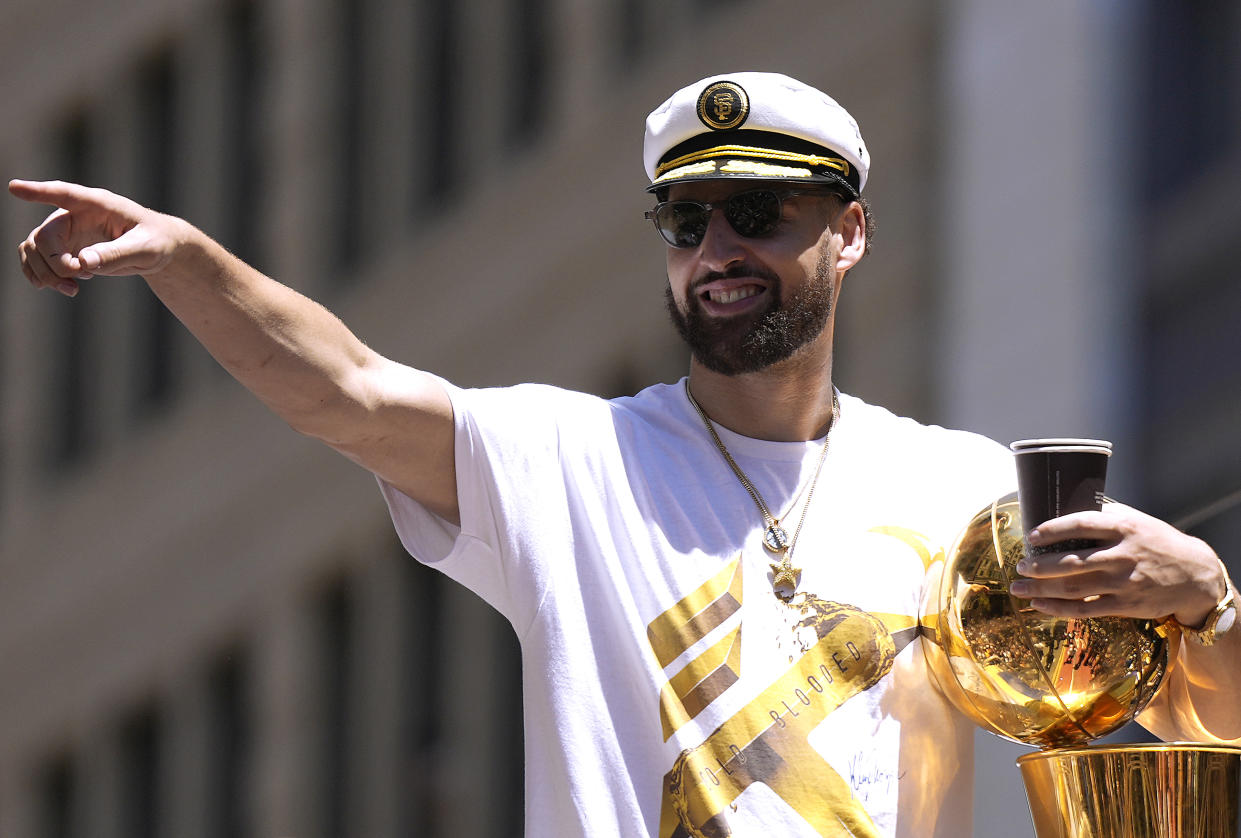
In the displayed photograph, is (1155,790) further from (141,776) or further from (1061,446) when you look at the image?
(141,776)

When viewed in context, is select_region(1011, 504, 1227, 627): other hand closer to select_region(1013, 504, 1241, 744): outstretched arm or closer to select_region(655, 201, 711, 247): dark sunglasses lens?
select_region(1013, 504, 1241, 744): outstretched arm

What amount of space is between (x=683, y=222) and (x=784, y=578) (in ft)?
2.40

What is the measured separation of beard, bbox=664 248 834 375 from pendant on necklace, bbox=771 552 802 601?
44 cm

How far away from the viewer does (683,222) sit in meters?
3.74

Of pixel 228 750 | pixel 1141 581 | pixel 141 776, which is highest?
pixel 1141 581

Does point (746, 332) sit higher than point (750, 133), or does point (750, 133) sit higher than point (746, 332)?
point (750, 133)

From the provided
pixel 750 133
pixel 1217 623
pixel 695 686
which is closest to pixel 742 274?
pixel 750 133

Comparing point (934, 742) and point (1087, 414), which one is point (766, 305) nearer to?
point (934, 742)

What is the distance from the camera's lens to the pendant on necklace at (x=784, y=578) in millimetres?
3471

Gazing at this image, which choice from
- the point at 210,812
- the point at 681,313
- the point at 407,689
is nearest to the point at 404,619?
the point at 407,689

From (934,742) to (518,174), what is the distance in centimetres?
947

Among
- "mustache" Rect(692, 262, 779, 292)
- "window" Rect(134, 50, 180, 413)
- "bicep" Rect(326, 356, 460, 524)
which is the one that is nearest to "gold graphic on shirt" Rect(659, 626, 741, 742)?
"bicep" Rect(326, 356, 460, 524)

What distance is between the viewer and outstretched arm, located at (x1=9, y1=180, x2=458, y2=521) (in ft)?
9.86

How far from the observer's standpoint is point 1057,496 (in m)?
3.15
